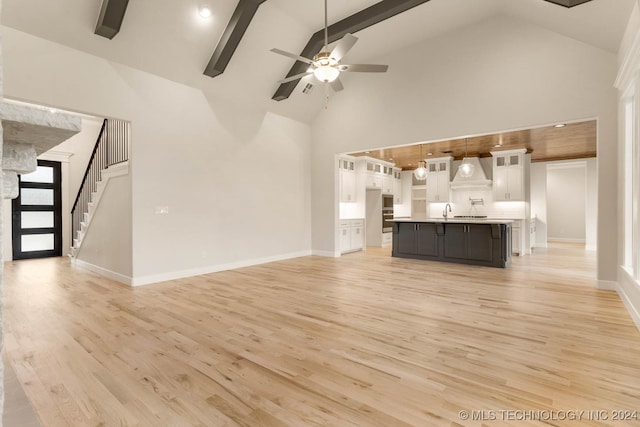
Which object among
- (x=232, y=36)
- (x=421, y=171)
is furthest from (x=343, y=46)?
(x=421, y=171)

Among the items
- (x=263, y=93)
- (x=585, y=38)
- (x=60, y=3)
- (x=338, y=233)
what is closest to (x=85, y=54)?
(x=60, y=3)

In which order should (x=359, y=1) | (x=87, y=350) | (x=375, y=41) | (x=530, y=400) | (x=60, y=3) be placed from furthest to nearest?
(x=375, y=41) < (x=359, y=1) < (x=60, y=3) < (x=87, y=350) < (x=530, y=400)

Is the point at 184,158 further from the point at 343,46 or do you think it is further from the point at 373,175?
the point at 373,175

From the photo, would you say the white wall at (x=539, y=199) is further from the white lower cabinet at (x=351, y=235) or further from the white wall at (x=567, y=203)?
the white lower cabinet at (x=351, y=235)

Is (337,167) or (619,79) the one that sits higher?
(619,79)

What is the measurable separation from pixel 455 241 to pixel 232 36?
19.3 feet

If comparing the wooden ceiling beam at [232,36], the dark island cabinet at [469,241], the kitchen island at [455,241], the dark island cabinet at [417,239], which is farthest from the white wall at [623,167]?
the wooden ceiling beam at [232,36]

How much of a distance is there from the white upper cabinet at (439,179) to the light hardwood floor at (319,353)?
510 centimetres

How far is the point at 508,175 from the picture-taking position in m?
8.56

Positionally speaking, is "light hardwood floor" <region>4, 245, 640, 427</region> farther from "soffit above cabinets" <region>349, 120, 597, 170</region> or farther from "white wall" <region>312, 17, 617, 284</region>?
"soffit above cabinets" <region>349, 120, 597, 170</region>

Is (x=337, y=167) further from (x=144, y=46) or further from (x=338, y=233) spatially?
(x=144, y=46)

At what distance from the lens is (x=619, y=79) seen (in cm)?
419

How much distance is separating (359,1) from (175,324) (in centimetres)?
550

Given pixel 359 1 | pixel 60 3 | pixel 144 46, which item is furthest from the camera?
pixel 359 1
